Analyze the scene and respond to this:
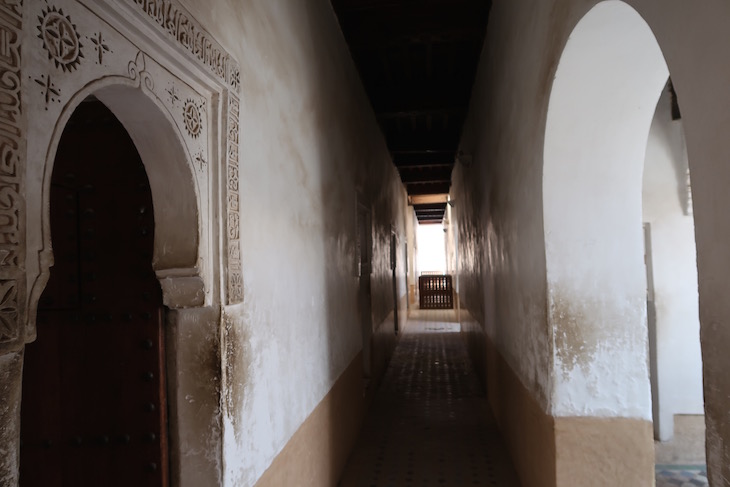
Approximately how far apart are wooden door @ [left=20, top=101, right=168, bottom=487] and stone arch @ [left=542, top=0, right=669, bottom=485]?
6.60ft

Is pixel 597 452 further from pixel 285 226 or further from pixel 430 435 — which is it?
pixel 430 435

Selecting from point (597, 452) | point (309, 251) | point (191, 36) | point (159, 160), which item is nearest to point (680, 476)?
point (597, 452)

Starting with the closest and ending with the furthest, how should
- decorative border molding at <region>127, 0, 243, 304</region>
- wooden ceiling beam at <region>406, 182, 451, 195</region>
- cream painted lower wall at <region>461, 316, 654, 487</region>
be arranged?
decorative border molding at <region>127, 0, 243, 304</region> → cream painted lower wall at <region>461, 316, 654, 487</region> → wooden ceiling beam at <region>406, 182, 451, 195</region>

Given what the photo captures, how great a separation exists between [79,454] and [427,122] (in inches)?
281

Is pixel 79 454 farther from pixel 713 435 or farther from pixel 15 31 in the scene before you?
pixel 713 435

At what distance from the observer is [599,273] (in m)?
2.53

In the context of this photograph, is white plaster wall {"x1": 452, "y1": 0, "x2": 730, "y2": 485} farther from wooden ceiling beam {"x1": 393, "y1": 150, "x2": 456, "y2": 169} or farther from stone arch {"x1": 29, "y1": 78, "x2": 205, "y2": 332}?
wooden ceiling beam {"x1": 393, "y1": 150, "x2": 456, "y2": 169}

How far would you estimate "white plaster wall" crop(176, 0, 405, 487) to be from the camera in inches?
77.7

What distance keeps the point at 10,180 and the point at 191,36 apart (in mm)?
913

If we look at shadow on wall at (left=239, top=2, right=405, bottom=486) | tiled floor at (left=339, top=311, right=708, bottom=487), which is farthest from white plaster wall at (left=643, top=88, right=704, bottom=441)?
shadow on wall at (left=239, top=2, right=405, bottom=486)

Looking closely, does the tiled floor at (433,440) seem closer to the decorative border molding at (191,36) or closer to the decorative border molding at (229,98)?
the decorative border molding at (229,98)

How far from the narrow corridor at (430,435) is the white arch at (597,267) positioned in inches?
61.5

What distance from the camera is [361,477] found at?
3828 mm

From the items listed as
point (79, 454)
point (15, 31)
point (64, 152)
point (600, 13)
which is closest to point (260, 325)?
point (79, 454)
